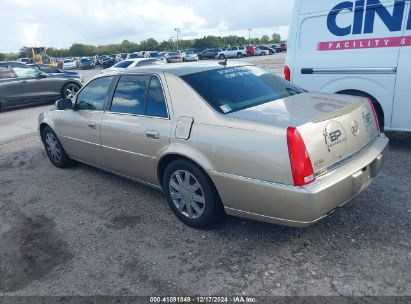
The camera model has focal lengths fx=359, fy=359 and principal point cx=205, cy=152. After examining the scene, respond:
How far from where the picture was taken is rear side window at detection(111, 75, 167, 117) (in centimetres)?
367

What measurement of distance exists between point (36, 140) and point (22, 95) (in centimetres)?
515

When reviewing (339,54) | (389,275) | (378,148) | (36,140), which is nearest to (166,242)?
(389,275)

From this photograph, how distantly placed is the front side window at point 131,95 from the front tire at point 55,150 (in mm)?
1734

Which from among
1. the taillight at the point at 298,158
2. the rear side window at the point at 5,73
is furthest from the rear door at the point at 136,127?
the rear side window at the point at 5,73

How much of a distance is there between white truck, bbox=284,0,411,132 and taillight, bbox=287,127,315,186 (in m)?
2.87

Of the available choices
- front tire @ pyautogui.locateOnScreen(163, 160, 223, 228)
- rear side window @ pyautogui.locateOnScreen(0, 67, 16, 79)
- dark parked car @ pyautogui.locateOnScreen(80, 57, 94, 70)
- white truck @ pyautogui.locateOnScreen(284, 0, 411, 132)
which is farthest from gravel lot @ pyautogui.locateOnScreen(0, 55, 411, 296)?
dark parked car @ pyautogui.locateOnScreen(80, 57, 94, 70)

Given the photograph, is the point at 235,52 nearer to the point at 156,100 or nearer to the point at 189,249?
the point at 156,100

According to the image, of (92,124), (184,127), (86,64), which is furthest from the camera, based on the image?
(86,64)

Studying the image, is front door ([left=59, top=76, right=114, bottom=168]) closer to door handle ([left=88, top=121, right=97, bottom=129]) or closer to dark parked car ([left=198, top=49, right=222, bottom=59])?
door handle ([left=88, top=121, right=97, bottom=129])

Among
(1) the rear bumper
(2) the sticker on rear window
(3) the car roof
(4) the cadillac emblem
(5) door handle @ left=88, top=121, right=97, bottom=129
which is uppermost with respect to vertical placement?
(3) the car roof

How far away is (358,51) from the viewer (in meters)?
4.95

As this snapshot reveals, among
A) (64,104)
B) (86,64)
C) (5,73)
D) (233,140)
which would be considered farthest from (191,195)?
(86,64)

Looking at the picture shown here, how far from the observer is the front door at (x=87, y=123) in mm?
4406

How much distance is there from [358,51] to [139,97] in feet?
10.2
